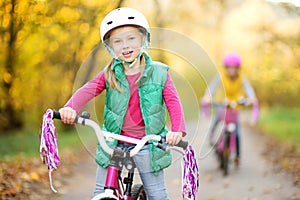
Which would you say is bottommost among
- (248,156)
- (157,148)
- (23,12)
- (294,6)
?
(157,148)

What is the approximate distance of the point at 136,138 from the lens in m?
3.96

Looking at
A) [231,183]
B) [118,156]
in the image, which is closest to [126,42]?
[118,156]

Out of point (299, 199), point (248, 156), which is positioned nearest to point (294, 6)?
point (248, 156)

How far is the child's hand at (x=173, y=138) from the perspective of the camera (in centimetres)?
363

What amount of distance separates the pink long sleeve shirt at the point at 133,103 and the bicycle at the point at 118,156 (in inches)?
4.8

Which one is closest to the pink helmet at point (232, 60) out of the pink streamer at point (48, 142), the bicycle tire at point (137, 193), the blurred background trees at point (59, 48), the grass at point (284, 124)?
the blurred background trees at point (59, 48)

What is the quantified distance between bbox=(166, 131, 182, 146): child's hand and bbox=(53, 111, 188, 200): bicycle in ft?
0.11

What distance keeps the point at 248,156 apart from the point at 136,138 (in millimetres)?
8358

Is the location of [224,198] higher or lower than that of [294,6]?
lower

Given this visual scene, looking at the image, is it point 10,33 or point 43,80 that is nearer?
point 10,33

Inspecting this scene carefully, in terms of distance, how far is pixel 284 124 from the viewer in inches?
747

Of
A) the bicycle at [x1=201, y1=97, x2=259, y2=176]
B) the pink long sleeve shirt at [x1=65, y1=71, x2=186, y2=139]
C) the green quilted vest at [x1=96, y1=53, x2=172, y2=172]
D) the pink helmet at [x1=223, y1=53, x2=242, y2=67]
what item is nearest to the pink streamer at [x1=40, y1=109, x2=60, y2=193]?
the pink long sleeve shirt at [x1=65, y1=71, x2=186, y2=139]

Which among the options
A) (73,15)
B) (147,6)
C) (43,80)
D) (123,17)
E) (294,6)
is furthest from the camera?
(147,6)

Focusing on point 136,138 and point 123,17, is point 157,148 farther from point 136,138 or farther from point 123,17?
point 123,17
